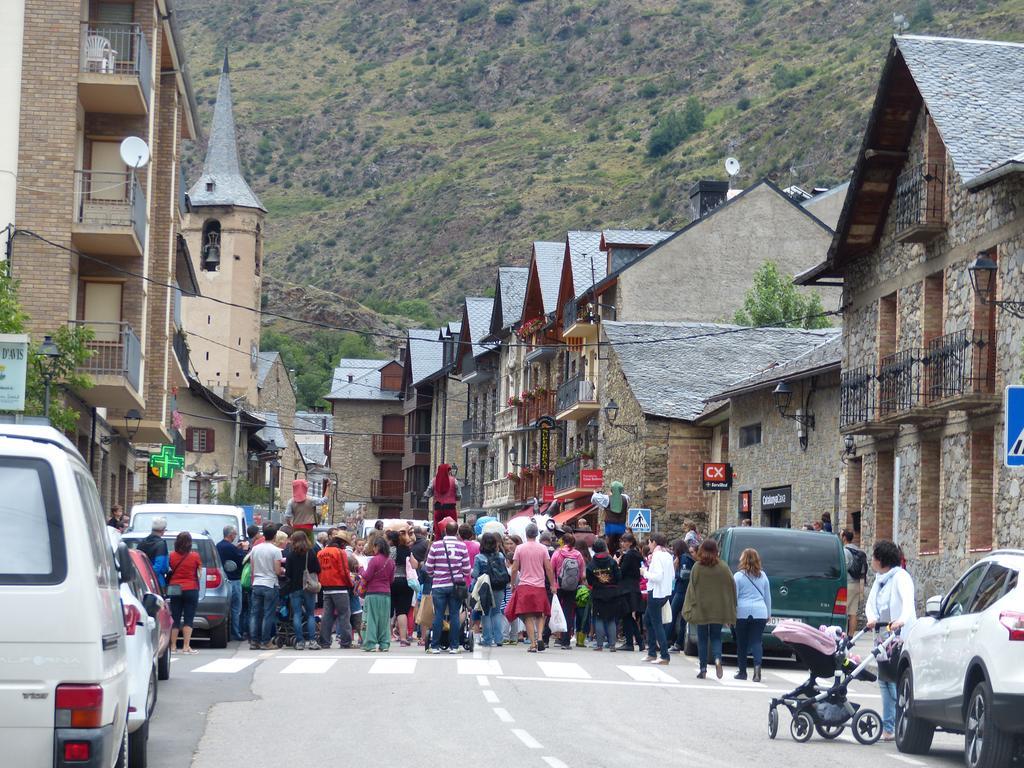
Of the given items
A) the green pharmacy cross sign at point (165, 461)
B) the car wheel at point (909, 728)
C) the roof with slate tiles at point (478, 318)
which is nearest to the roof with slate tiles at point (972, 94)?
the car wheel at point (909, 728)

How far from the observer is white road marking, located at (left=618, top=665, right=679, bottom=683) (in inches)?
802

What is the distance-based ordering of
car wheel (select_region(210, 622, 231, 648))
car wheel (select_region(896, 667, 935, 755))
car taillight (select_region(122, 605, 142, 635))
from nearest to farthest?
car taillight (select_region(122, 605, 142, 635))
car wheel (select_region(896, 667, 935, 755))
car wheel (select_region(210, 622, 231, 648))

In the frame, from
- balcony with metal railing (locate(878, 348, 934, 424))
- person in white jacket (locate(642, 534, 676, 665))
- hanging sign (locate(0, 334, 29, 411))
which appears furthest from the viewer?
balcony with metal railing (locate(878, 348, 934, 424))

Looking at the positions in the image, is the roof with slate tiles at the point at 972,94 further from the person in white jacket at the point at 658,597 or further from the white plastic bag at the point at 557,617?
the white plastic bag at the point at 557,617

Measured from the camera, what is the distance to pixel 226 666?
20.9 m

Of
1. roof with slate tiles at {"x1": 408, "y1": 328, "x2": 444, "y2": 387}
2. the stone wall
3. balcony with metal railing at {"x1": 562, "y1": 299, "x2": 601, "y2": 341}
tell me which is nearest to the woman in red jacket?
the stone wall

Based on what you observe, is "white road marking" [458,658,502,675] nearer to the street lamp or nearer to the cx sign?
the street lamp

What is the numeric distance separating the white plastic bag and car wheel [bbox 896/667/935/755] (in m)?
11.7

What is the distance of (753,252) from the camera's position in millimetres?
54812

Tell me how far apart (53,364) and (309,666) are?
10.2m

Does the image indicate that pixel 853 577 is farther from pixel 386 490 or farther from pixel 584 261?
pixel 386 490

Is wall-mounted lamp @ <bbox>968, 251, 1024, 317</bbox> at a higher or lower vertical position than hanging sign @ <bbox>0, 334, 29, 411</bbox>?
higher

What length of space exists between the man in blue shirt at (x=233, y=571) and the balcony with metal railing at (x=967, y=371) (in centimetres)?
1119

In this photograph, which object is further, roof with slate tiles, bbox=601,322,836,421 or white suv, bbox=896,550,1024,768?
roof with slate tiles, bbox=601,322,836,421
